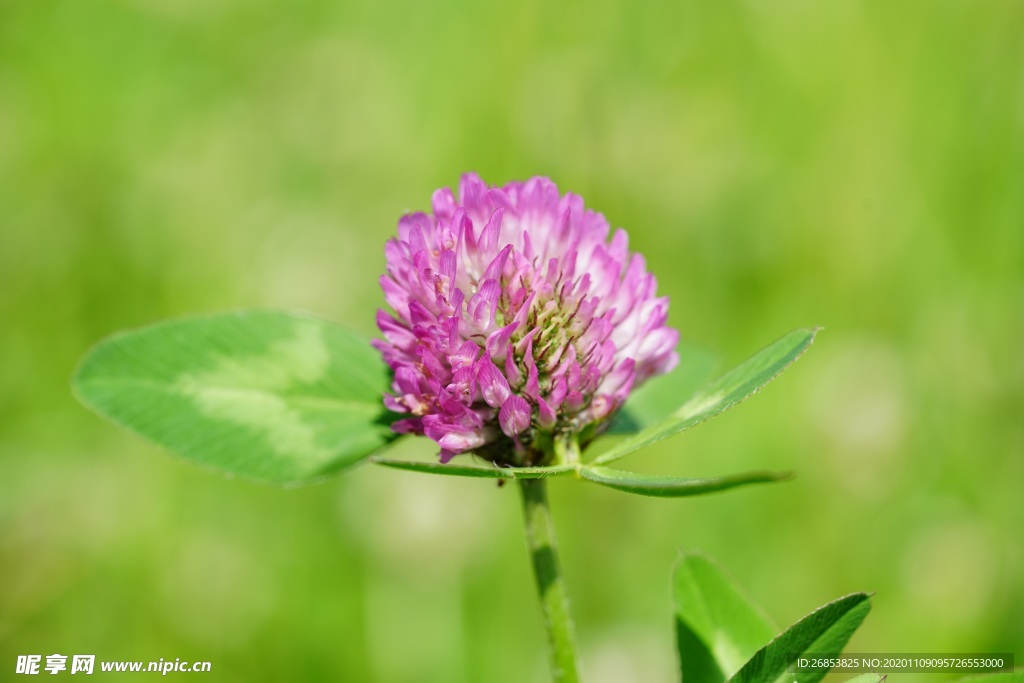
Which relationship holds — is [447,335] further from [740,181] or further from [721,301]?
[740,181]

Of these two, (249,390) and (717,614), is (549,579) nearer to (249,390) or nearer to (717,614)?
(717,614)

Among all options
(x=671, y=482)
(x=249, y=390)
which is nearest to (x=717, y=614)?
(x=671, y=482)

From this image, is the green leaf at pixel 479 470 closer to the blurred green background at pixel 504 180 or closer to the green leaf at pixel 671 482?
the green leaf at pixel 671 482

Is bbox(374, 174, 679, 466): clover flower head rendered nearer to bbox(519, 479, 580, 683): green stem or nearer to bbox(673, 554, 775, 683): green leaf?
bbox(519, 479, 580, 683): green stem

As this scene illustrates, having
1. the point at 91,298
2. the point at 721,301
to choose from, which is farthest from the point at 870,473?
the point at 91,298

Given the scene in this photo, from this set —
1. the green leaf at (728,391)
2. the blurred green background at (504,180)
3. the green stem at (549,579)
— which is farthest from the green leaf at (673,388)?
the blurred green background at (504,180)

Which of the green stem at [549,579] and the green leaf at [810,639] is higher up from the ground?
the green stem at [549,579]
